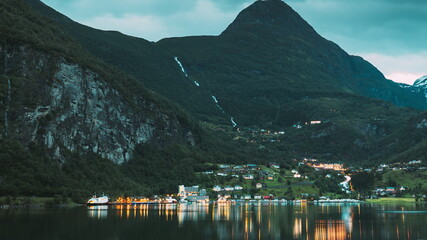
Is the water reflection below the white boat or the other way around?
below

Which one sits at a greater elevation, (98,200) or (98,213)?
(98,200)

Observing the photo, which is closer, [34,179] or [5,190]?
[5,190]

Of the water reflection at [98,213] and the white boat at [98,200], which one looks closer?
the water reflection at [98,213]

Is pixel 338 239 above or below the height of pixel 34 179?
below

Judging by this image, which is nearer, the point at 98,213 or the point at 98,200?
the point at 98,213

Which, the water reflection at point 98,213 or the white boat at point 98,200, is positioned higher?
the white boat at point 98,200

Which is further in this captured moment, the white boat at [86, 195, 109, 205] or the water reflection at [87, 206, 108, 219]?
the white boat at [86, 195, 109, 205]

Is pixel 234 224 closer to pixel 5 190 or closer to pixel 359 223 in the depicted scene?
pixel 359 223

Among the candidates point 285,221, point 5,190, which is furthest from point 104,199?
point 285,221
